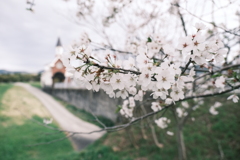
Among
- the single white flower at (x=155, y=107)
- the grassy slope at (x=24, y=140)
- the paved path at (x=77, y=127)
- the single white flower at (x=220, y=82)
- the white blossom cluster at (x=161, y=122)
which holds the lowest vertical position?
the grassy slope at (x=24, y=140)

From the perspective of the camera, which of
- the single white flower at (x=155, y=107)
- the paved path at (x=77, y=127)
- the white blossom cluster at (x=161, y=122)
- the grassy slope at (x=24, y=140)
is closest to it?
the single white flower at (x=155, y=107)

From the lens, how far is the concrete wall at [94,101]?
379 inches

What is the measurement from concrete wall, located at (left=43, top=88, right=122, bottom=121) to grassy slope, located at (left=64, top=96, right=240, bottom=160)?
1.44 meters

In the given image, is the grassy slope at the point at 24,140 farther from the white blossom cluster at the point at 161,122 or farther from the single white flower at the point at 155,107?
the single white flower at the point at 155,107

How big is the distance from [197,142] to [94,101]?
7.78m

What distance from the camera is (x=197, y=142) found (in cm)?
530

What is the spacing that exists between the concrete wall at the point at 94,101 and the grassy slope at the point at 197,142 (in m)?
1.44

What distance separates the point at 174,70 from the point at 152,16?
3.96 metres

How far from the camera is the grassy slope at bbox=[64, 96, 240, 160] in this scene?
4872 millimetres

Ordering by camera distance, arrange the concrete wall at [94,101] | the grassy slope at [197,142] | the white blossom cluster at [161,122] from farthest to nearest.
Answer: the concrete wall at [94,101] < the grassy slope at [197,142] < the white blossom cluster at [161,122]

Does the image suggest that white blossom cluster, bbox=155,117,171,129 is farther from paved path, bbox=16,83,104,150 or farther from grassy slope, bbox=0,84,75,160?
paved path, bbox=16,83,104,150

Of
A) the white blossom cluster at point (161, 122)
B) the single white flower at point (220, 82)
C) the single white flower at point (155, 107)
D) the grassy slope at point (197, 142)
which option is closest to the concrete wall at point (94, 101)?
the grassy slope at point (197, 142)

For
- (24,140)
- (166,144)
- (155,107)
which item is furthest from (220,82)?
(24,140)

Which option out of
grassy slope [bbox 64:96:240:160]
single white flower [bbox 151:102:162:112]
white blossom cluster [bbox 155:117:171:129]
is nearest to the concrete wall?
grassy slope [bbox 64:96:240:160]
